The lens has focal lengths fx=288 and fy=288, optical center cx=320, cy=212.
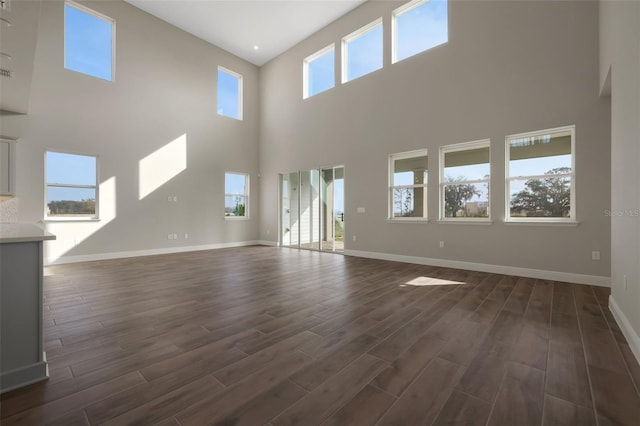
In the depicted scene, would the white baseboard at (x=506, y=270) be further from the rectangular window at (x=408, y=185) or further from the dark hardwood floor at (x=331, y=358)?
the rectangular window at (x=408, y=185)

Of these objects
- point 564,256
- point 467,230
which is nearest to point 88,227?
point 467,230

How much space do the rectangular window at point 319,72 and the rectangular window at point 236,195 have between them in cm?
327

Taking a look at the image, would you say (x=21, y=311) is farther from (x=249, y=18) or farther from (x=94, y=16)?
(x=249, y=18)

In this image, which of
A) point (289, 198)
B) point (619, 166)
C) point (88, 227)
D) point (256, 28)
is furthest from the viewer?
point (289, 198)

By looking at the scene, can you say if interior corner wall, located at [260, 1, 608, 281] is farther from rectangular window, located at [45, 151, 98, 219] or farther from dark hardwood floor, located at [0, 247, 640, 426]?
rectangular window, located at [45, 151, 98, 219]


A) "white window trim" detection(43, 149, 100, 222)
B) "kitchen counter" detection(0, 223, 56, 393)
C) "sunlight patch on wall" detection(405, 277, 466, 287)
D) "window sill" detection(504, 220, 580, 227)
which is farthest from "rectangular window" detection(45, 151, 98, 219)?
"window sill" detection(504, 220, 580, 227)

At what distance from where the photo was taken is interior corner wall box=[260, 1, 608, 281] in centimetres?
424

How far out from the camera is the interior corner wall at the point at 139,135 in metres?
5.76

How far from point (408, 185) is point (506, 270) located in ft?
7.97

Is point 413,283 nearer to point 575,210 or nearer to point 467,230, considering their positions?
point 467,230

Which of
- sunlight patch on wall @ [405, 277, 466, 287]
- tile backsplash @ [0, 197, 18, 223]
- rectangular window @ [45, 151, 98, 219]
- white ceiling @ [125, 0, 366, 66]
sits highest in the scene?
white ceiling @ [125, 0, 366, 66]

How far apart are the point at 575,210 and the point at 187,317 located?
18.0 feet

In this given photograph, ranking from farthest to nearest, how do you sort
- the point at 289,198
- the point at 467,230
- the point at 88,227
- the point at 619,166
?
the point at 289,198, the point at 88,227, the point at 467,230, the point at 619,166

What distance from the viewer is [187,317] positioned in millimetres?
2861
